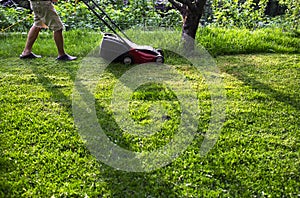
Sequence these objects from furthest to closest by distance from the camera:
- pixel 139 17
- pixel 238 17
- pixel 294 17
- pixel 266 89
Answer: pixel 238 17, pixel 139 17, pixel 294 17, pixel 266 89

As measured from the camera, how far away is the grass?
6.44 ft

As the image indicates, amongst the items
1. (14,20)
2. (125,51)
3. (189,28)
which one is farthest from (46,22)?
(14,20)

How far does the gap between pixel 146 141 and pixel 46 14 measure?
222cm

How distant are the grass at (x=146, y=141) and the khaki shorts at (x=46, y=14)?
1.55 feet

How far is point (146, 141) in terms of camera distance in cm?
245

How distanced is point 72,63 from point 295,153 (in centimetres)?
267

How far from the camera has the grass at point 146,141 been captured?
6.44 ft

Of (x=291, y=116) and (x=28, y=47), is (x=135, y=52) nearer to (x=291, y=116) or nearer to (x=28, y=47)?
(x=28, y=47)

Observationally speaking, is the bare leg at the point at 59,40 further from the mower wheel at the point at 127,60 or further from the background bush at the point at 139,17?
the background bush at the point at 139,17

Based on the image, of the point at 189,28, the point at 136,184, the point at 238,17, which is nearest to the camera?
the point at 136,184

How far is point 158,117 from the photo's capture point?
2.78m

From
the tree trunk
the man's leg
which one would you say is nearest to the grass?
the man's leg

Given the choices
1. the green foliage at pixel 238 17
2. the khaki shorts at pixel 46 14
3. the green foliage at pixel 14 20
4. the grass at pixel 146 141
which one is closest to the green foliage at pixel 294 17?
the green foliage at pixel 238 17

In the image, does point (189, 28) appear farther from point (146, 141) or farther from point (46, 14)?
point (146, 141)
